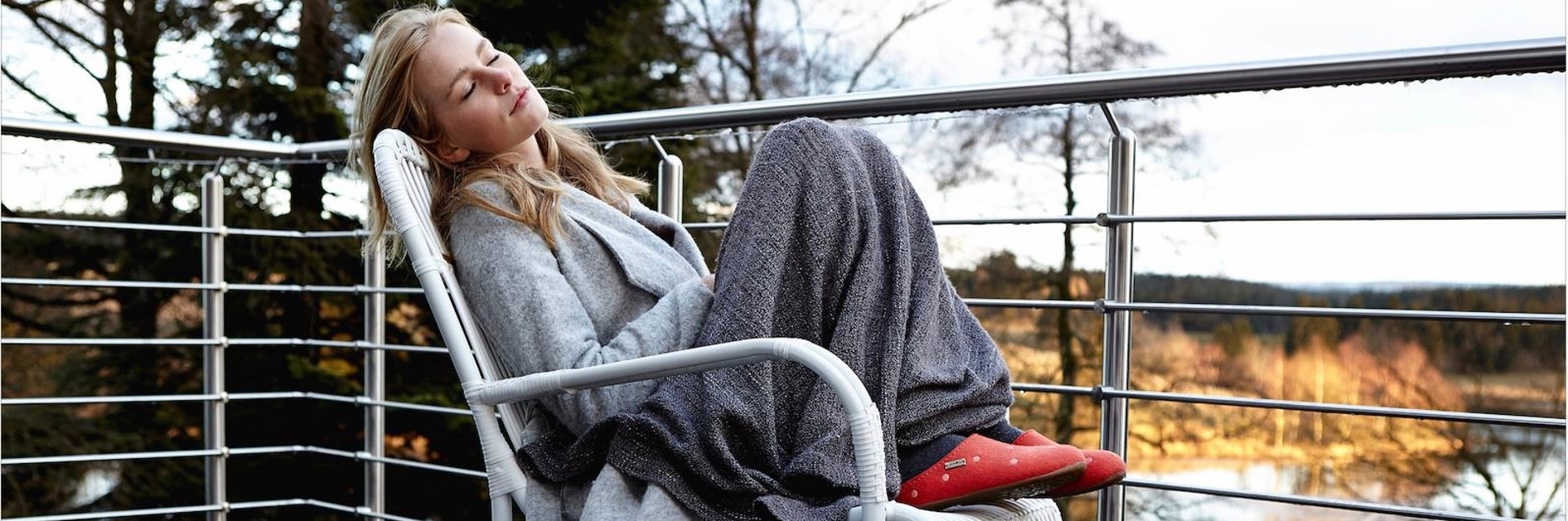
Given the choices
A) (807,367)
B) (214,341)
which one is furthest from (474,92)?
(214,341)

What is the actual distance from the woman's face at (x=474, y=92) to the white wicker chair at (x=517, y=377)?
0.07 meters

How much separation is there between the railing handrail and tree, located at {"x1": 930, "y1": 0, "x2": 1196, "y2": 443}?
4.12 m

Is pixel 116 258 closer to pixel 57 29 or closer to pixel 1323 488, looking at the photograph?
pixel 57 29

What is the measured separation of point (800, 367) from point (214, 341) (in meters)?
1.73

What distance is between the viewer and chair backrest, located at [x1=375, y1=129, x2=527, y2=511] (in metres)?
1.38

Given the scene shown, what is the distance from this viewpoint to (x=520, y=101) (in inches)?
63.4

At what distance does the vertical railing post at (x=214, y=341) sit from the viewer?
8.40 feet

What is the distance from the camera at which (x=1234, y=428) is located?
6.02 metres

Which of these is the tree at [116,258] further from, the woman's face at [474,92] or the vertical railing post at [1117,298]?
the vertical railing post at [1117,298]

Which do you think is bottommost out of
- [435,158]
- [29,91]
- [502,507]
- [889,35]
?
[502,507]

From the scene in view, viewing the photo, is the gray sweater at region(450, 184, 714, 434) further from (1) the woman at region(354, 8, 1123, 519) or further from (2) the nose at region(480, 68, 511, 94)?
(2) the nose at region(480, 68, 511, 94)

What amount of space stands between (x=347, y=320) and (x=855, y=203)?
5.57 m

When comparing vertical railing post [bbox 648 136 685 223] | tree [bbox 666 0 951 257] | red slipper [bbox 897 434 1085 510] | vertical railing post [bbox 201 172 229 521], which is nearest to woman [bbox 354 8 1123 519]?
red slipper [bbox 897 434 1085 510]

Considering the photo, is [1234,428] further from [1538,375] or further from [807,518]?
[807,518]
